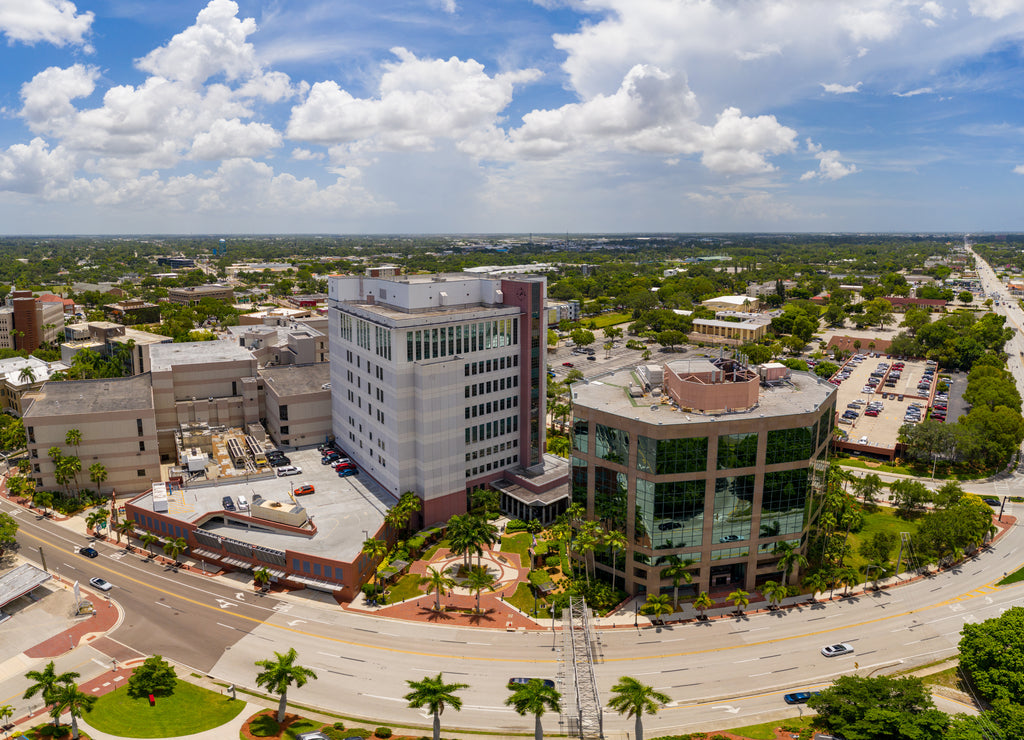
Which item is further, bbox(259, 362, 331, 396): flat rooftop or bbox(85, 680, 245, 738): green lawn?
bbox(259, 362, 331, 396): flat rooftop

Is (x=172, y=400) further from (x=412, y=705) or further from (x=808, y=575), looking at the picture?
(x=808, y=575)

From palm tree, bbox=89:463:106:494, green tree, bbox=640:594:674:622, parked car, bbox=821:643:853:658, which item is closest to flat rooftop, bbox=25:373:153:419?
palm tree, bbox=89:463:106:494

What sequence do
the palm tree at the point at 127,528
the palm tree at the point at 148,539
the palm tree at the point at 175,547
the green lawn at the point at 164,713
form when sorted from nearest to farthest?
the green lawn at the point at 164,713
the palm tree at the point at 175,547
the palm tree at the point at 148,539
the palm tree at the point at 127,528

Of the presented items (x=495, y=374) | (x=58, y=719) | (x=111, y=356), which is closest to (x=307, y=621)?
(x=58, y=719)

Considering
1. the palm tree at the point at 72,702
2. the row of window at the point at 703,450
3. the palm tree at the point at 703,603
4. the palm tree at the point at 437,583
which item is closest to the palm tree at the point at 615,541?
the row of window at the point at 703,450

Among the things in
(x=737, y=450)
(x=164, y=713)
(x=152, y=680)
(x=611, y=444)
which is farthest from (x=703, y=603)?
(x=152, y=680)

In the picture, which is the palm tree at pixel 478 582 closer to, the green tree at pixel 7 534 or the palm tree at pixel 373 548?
the palm tree at pixel 373 548

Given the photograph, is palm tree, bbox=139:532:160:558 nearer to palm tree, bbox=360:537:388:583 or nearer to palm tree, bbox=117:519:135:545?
palm tree, bbox=117:519:135:545

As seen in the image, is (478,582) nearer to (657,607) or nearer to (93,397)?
(657,607)
